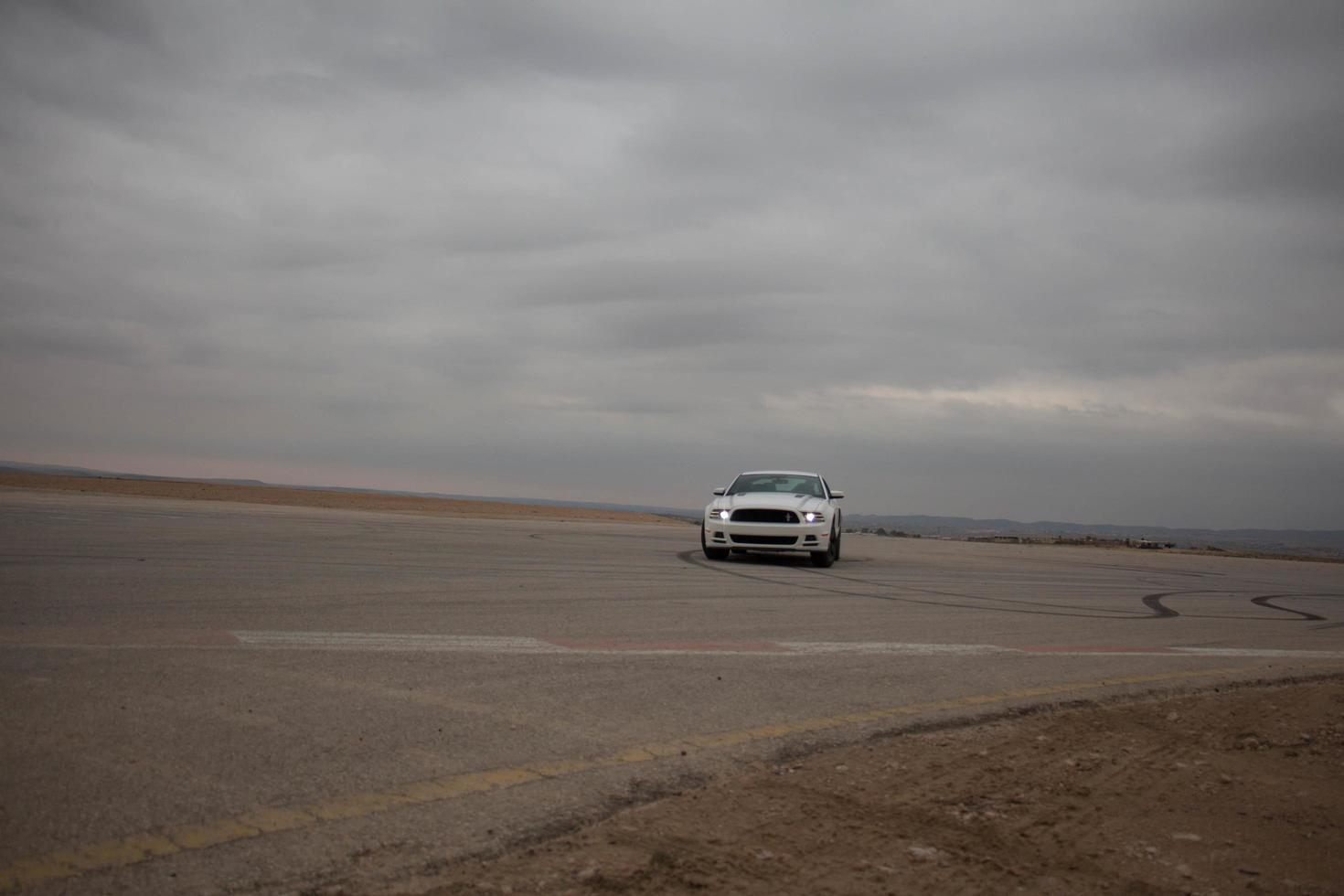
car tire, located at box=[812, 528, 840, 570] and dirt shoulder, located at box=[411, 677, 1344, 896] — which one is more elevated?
car tire, located at box=[812, 528, 840, 570]

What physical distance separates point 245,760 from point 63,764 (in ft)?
2.10

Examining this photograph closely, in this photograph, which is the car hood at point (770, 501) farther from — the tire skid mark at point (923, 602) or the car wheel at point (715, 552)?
the tire skid mark at point (923, 602)

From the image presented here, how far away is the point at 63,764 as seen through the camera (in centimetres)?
379

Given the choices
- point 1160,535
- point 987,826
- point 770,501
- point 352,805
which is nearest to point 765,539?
point 770,501

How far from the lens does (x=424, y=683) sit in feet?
18.3

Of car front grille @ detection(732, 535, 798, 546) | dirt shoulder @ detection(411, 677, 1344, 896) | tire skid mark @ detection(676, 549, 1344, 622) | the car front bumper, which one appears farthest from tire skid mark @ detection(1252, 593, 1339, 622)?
dirt shoulder @ detection(411, 677, 1344, 896)

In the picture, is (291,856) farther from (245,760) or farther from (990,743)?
(990,743)

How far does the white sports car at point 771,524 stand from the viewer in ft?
53.3

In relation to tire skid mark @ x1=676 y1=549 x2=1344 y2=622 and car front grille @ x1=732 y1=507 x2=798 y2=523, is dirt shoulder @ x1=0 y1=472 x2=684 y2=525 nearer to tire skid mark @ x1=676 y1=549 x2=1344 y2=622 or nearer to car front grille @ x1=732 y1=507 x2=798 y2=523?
car front grille @ x1=732 y1=507 x2=798 y2=523

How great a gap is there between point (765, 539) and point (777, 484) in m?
1.82

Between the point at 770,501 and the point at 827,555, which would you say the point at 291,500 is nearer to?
the point at 770,501

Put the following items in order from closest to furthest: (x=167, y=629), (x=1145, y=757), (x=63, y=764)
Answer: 1. (x=63, y=764)
2. (x=1145, y=757)
3. (x=167, y=629)

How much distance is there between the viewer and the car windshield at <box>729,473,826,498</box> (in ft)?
58.0

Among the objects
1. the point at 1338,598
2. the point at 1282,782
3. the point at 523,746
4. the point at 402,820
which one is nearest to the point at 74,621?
the point at 523,746
